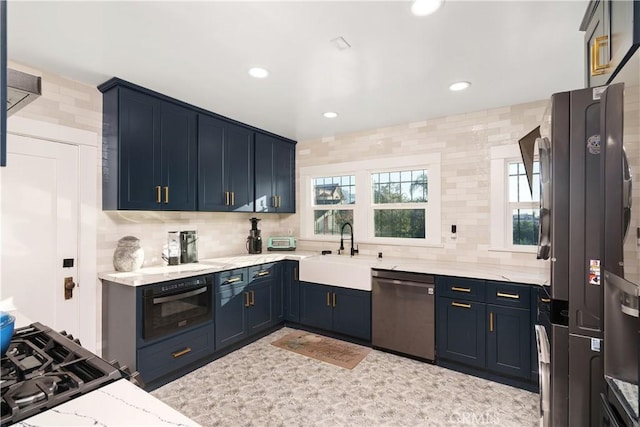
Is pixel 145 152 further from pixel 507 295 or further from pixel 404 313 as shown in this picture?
pixel 507 295

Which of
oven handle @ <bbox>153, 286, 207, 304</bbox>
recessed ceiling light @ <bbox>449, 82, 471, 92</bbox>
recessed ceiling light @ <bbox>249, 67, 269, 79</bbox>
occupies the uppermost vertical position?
recessed ceiling light @ <bbox>249, 67, 269, 79</bbox>

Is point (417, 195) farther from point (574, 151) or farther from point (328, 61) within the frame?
point (574, 151)

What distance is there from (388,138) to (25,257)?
3680mm

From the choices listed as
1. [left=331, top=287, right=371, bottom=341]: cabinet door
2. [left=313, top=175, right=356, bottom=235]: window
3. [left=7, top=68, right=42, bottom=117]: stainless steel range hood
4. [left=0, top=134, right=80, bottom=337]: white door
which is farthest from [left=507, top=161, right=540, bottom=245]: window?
[left=0, top=134, right=80, bottom=337]: white door

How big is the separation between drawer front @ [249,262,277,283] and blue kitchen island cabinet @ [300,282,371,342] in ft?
1.30

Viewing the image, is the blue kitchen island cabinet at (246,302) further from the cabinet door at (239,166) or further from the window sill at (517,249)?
the window sill at (517,249)

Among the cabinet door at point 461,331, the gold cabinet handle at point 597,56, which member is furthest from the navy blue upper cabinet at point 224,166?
the gold cabinet handle at point 597,56

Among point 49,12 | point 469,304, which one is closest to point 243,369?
point 469,304

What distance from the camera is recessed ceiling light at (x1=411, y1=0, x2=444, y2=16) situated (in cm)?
164

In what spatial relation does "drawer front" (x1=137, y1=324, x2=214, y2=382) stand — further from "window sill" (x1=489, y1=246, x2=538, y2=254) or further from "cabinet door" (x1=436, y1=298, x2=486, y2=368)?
"window sill" (x1=489, y1=246, x2=538, y2=254)

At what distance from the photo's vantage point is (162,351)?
8.58 ft

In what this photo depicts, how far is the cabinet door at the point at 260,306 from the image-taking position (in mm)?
3480

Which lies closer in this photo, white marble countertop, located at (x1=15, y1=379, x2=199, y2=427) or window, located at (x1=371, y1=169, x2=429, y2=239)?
white marble countertop, located at (x1=15, y1=379, x2=199, y2=427)

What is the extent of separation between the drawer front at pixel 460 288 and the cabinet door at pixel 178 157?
101 inches
